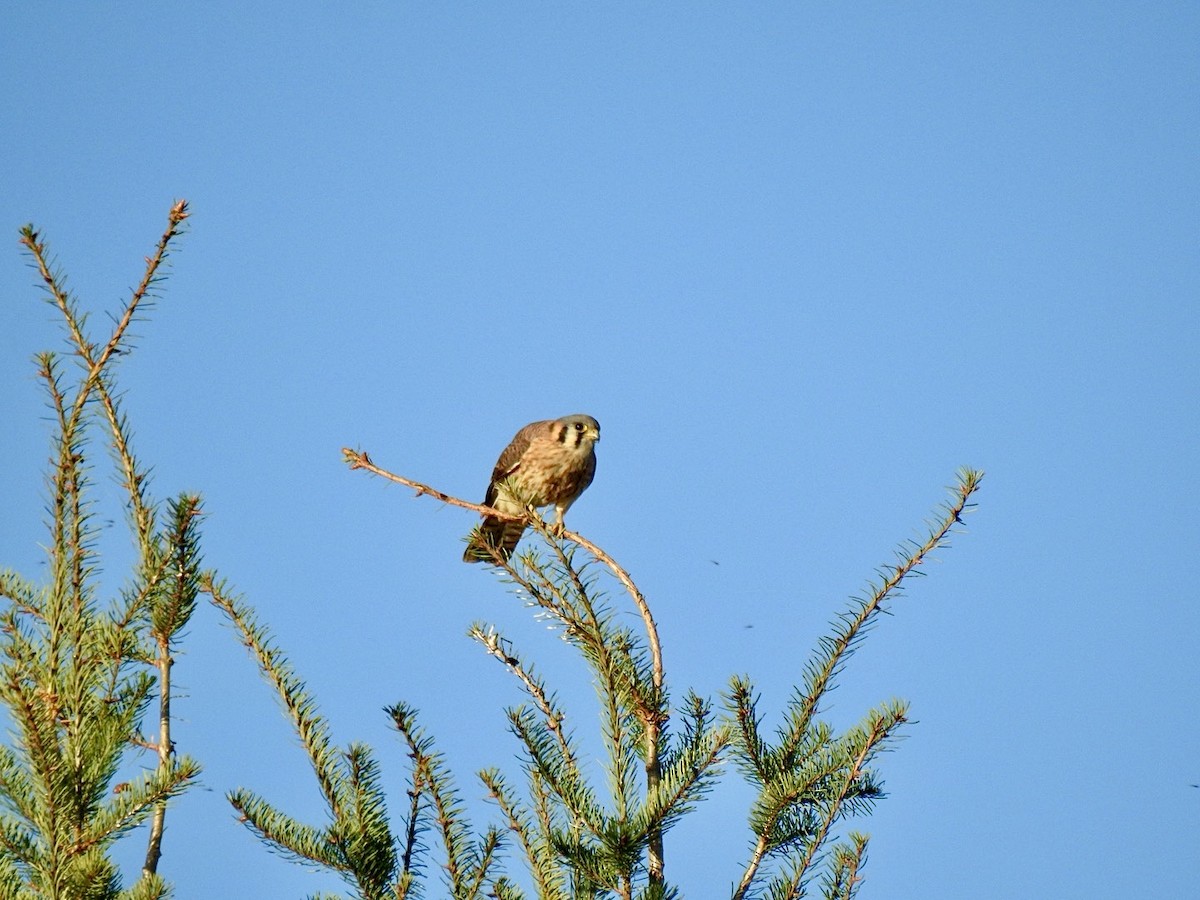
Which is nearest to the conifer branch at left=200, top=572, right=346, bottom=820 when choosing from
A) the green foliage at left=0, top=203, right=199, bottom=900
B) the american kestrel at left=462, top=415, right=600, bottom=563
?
the green foliage at left=0, top=203, right=199, bottom=900

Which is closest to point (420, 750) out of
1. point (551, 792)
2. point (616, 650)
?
point (551, 792)

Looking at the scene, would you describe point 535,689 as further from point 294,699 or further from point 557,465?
point 557,465

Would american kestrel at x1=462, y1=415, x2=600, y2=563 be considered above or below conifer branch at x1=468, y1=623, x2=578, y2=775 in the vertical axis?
above

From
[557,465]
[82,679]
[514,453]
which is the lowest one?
[82,679]

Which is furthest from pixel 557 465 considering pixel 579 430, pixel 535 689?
pixel 535 689

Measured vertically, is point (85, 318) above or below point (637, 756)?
above

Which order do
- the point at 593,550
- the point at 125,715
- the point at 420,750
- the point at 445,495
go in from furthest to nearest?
the point at 445,495, the point at 593,550, the point at 420,750, the point at 125,715

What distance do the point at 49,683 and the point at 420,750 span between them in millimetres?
750

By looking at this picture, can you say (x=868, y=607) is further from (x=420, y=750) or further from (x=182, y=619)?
(x=182, y=619)

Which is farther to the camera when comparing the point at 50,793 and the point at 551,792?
the point at 551,792

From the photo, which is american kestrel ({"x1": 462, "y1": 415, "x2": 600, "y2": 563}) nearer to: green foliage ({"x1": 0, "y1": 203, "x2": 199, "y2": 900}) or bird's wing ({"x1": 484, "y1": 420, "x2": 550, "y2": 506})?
bird's wing ({"x1": 484, "y1": 420, "x2": 550, "y2": 506})

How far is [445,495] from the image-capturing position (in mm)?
3549

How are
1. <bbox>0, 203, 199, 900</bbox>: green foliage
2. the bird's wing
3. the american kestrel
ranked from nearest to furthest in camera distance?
<bbox>0, 203, 199, 900</bbox>: green foliage, the american kestrel, the bird's wing

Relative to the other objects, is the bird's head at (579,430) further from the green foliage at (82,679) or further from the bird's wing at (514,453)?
the green foliage at (82,679)
